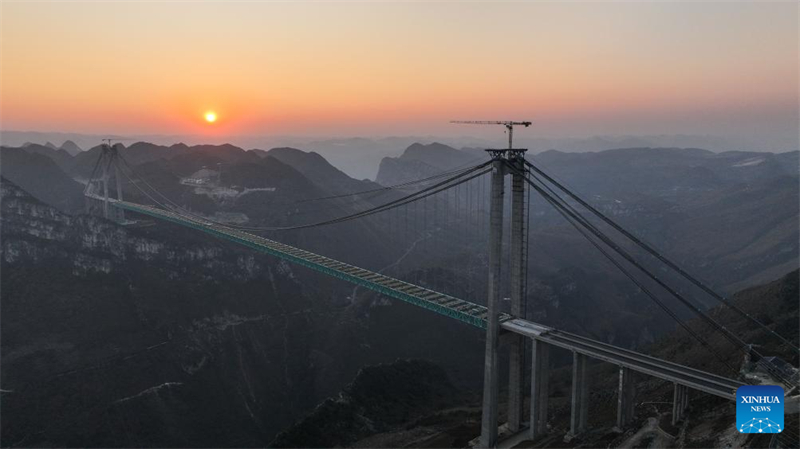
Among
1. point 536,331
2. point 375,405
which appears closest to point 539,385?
point 536,331

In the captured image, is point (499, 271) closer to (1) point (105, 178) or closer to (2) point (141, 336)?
(2) point (141, 336)

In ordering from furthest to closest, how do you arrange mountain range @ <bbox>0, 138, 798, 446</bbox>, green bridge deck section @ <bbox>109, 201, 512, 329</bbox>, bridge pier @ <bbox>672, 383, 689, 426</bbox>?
1. mountain range @ <bbox>0, 138, 798, 446</bbox>
2. green bridge deck section @ <bbox>109, 201, 512, 329</bbox>
3. bridge pier @ <bbox>672, 383, 689, 426</bbox>

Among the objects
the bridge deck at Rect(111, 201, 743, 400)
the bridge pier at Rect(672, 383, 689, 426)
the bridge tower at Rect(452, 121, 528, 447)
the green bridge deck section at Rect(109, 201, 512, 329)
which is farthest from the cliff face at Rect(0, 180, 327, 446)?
the bridge pier at Rect(672, 383, 689, 426)

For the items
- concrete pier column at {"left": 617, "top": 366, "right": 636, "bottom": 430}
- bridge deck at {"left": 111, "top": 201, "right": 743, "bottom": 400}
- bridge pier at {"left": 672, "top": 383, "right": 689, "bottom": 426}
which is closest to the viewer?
bridge deck at {"left": 111, "top": 201, "right": 743, "bottom": 400}

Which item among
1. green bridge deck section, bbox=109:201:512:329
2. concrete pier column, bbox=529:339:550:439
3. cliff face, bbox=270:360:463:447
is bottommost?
cliff face, bbox=270:360:463:447

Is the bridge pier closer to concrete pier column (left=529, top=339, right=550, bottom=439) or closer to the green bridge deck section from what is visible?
concrete pier column (left=529, top=339, right=550, bottom=439)

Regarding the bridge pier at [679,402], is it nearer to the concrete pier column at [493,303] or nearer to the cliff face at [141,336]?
the concrete pier column at [493,303]

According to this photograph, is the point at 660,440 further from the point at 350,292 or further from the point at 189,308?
the point at 350,292

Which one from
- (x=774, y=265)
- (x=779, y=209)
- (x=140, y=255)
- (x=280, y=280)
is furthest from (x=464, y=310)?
(x=779, y=209)
